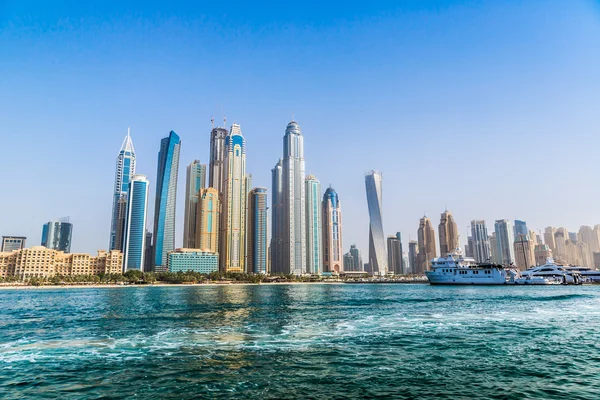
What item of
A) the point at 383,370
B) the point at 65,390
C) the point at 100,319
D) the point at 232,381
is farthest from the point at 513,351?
the point at 100,319

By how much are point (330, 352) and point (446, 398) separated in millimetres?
12166

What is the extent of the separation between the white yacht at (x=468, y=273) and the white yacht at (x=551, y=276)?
23.4ft

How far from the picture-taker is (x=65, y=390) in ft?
72.0

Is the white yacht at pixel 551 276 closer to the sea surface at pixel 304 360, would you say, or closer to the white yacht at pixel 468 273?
the white yacht at pixel 468 273

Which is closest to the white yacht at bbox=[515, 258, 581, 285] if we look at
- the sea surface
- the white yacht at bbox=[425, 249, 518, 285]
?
the white yacht at bbox=[425, 249, 518, 285]

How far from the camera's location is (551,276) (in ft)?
577

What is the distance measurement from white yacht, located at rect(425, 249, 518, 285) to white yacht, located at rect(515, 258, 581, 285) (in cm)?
713

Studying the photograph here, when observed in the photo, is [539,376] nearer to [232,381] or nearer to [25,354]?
[232,381]

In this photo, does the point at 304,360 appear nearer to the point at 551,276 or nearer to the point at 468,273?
the point at 468,273

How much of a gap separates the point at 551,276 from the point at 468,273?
41.9m

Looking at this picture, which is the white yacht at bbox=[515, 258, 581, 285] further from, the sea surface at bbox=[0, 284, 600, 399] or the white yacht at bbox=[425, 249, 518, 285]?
the sea surface at bbox=[0, 284, 600, 399]

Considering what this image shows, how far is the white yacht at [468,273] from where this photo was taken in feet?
550

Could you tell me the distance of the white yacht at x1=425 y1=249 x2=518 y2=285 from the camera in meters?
168

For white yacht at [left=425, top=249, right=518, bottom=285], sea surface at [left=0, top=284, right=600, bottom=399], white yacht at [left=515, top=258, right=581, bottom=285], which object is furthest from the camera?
white yacht at [left=515, top=258, right=581, bottom=285]
